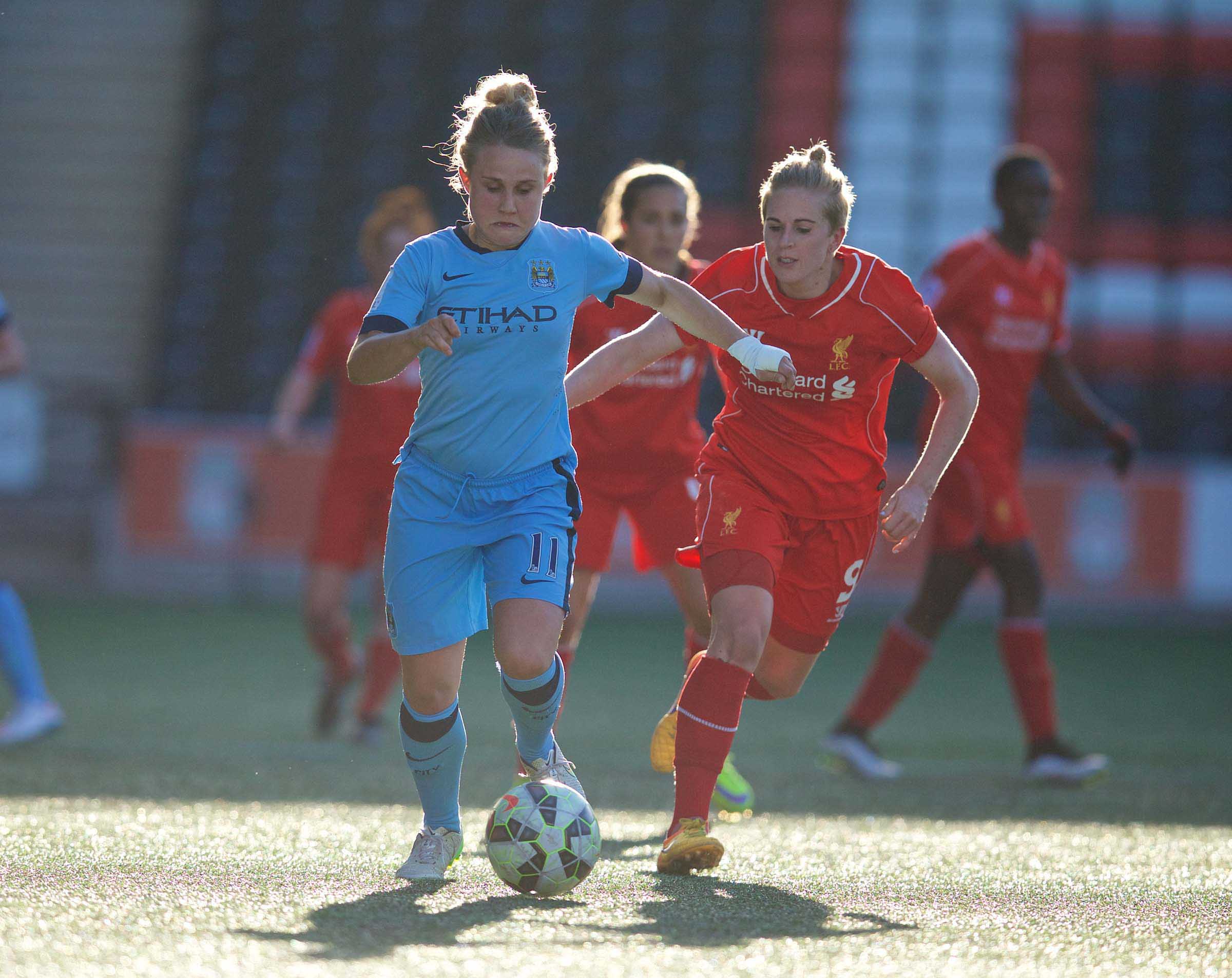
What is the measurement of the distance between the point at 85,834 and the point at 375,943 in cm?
143

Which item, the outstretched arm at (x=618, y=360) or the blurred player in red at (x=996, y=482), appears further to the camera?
the blurred player in red at (x=996, y=482)

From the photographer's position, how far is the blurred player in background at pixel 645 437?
4742 mm

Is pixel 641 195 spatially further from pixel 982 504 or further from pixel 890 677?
pixel 890 677

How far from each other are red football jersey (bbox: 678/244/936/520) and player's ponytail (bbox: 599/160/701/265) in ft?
2.49

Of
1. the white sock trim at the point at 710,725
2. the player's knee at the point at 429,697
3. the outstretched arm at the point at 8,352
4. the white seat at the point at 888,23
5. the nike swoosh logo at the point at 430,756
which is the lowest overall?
the nike swoosh logo at the point at 430,756

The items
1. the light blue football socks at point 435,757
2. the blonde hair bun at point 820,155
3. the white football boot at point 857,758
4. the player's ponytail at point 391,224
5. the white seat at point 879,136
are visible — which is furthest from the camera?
the white seat at point 879,136

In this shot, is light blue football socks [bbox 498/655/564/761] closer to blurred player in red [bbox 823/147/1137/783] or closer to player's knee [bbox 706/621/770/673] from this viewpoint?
player's knee [bbox 706/621/770/673]

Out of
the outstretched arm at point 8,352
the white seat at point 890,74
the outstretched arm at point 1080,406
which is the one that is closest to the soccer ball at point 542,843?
A: the outstretched arm at point 1080,406

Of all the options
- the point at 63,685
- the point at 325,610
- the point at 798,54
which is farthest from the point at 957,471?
the point at 798,54

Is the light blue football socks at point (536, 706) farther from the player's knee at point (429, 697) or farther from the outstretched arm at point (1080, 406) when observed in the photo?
the outstretched arm at point (1080, 406)

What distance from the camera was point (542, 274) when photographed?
353 centimetres

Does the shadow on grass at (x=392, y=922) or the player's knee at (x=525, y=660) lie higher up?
the player's knee at (x=525, y=660)

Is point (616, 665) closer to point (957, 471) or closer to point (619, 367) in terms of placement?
point (957, 471)

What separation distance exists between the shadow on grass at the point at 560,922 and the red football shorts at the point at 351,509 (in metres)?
3.29
